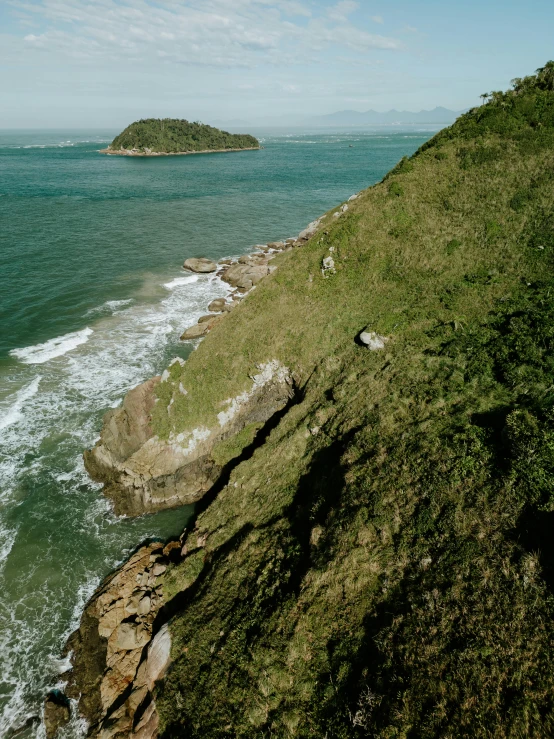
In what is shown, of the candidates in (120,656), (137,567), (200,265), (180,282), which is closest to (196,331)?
(180,282)

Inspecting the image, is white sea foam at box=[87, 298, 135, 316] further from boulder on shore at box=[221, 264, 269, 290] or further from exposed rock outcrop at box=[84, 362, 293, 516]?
exposed rock outcrop at box=[84, 362, 293, 516]

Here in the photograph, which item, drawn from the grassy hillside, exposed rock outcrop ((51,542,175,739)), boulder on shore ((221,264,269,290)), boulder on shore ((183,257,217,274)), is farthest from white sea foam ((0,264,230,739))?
boulder on shore ((183,257,217,274))

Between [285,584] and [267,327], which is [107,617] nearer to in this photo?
[285,584]

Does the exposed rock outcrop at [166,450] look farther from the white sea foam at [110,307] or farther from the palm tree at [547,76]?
the palm tree at [547,76]

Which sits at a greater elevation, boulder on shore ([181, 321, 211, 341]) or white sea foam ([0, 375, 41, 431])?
boulder on shore ([181, 321, 211, 341])

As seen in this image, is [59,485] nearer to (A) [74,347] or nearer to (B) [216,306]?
(A) [74,347]
